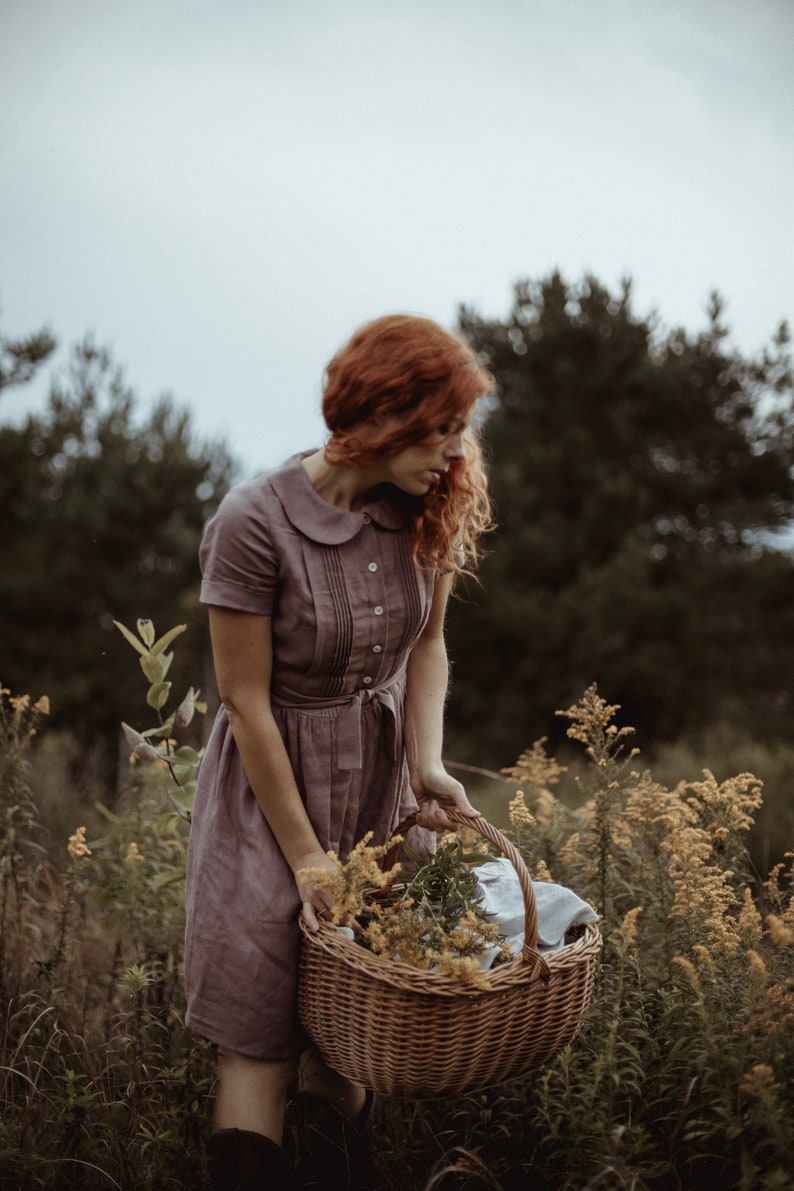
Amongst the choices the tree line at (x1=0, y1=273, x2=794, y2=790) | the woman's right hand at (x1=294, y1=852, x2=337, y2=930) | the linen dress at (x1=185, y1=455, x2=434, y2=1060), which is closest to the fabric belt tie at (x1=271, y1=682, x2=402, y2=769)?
the linen dress at (x1=185, y1=455, x2=434, y2=1060)

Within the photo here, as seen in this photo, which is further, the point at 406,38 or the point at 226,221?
the point at 226,221

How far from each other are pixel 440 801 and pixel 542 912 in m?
0.32

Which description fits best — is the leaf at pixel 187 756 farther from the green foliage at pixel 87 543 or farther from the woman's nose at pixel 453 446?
the green foliage at pixel 87 543

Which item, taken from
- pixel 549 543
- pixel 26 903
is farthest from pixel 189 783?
pixel 549 543

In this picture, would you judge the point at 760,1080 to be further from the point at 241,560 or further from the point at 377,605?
the point at 241,560

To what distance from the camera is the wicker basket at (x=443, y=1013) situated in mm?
1575

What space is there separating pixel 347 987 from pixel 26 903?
6.24ft

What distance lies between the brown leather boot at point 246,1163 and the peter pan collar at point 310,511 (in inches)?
47.4

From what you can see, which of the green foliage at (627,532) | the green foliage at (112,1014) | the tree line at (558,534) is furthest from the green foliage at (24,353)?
the green foliage at (112,1014)

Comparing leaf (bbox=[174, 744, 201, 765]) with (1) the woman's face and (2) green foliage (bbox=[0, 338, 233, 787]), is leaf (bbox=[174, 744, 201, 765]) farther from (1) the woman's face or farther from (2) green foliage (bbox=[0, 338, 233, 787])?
(2) green foliage (bbox=[0, 338, 233, 787])

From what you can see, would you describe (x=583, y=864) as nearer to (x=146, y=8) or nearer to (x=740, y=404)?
(x=146, y=8)

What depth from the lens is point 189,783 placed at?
2693mm

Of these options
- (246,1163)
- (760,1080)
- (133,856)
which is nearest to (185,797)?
(133,856)

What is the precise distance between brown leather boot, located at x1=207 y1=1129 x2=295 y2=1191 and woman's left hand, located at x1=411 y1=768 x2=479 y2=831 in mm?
707
